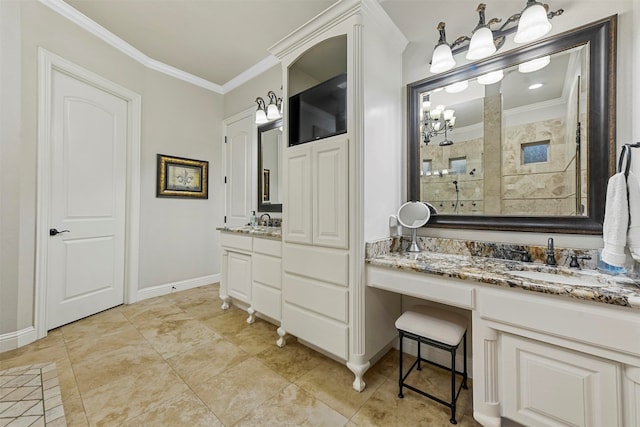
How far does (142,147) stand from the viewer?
3.09 metres

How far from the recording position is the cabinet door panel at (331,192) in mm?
1687

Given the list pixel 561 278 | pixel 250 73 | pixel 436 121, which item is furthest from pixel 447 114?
pixel 250 73

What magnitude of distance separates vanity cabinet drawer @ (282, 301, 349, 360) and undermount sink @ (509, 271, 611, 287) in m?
1.05

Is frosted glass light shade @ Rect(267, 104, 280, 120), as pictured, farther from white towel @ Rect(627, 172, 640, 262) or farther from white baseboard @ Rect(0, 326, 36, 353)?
white baseboard @ Rect(0, 326, 36, 353)

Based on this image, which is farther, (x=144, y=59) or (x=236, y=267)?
(x=144, y=59)

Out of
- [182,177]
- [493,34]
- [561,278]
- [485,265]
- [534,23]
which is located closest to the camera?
[561,278]

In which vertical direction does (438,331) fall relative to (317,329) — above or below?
above

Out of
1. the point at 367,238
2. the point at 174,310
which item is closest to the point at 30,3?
the point at 174,310

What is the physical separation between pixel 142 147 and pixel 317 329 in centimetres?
299

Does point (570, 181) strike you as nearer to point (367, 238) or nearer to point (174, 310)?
point (367, 238)

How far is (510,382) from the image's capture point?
3.92 ft

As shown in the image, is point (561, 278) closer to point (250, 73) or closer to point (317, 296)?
point (317, 296)

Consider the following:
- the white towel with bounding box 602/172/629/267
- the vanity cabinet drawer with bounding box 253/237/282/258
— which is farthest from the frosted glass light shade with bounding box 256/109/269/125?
the white towel with bounding box 602/172/629/267

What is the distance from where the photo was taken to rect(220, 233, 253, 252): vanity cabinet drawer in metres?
2.55
